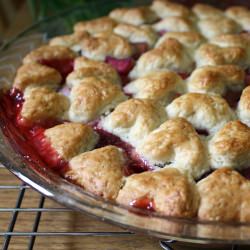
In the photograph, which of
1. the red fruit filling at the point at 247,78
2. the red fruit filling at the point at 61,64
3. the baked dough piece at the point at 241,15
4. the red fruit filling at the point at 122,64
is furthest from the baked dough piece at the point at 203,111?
the baked dough piece at the point at 241,15

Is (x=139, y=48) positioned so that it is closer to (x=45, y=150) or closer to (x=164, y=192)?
(x=45, y=150)

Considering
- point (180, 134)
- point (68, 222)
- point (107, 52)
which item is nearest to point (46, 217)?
point (68, 222)

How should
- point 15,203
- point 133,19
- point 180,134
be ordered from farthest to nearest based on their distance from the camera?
1. point 133,19
2. point 15,203
3. point 180,134

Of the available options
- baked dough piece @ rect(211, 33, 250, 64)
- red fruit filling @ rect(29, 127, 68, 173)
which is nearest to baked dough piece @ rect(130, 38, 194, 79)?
baked dough piece @ rect(211, 33, 250, 64)

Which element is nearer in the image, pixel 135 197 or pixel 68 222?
pixel 135 197

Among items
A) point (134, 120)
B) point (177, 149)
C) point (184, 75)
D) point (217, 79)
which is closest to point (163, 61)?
point (184, 75)

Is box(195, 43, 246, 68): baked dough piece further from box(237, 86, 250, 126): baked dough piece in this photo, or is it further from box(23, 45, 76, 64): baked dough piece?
box(23, 45, 76, 64): baked dough piece

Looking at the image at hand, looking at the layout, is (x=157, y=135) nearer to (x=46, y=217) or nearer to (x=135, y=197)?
(x=135, y=197)
